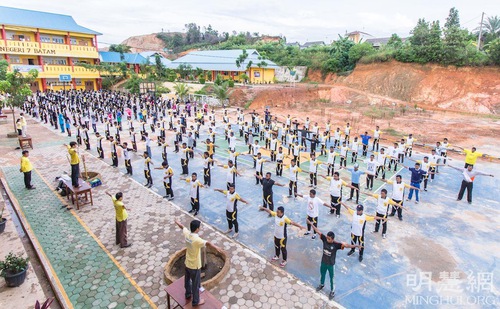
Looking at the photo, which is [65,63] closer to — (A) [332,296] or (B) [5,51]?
(B) [5,51]

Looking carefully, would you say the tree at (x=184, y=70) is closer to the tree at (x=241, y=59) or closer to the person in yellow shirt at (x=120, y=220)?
the tree at (x=241, y=59)

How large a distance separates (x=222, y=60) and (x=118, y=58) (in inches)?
673

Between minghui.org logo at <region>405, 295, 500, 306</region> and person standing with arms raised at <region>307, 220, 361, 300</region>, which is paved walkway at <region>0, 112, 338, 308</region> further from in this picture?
minghui.org logo at <region>405, 295, 500, 306</region>

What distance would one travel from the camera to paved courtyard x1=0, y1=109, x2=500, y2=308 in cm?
586

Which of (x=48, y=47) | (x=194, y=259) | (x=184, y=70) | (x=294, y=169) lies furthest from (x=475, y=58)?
(x=48, y=47)

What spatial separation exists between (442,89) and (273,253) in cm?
3224

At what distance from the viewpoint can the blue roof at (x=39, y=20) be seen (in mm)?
33544

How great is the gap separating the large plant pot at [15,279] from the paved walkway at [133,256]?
2.20 ft

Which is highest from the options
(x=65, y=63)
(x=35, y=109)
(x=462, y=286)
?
(x=65, y=63)

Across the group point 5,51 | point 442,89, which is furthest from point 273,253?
point 5,51

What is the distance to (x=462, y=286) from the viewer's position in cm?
615

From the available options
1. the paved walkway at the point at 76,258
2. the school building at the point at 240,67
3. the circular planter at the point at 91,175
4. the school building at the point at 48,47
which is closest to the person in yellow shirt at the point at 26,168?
the paved walkway at the point at 76,258

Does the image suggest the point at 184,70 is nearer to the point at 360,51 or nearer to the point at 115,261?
the point at 360,51

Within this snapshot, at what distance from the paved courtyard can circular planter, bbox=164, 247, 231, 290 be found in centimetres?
16
